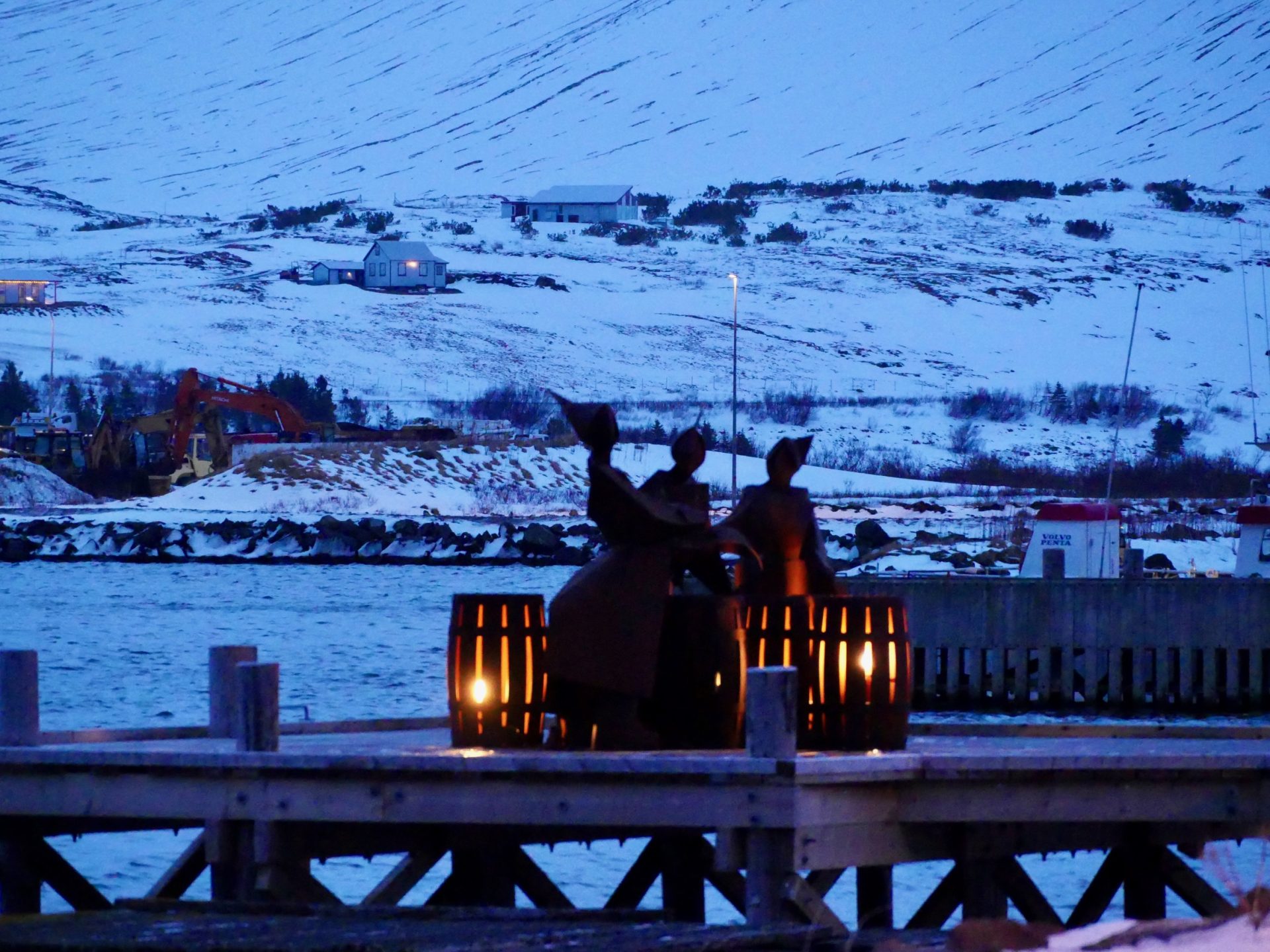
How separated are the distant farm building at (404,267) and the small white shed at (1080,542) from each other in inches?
4999

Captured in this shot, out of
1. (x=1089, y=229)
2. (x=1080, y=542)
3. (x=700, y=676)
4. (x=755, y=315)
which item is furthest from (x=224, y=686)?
(x=1089, y=229)

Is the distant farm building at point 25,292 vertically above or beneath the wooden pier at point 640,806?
above

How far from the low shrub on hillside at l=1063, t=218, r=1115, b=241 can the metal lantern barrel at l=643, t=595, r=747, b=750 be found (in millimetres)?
172197

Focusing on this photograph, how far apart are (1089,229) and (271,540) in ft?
403

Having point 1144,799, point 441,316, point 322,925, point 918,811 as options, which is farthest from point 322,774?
point 441,316

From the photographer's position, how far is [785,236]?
609ft

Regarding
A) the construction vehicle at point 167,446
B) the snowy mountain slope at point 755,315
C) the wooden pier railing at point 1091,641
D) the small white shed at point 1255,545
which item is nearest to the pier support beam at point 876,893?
the wooden pier railing at point 1091,641

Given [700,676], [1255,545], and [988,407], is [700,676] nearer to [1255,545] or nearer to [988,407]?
→ [1255,545]

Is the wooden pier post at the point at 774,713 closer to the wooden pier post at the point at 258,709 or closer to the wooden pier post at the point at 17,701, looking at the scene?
the wooden pier post at the point at 258,709

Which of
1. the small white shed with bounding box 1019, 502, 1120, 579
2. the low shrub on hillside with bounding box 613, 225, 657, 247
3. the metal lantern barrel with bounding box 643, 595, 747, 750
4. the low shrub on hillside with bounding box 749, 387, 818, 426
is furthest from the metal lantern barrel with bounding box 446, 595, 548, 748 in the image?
the low shrub on hillside with bounding box 613, 225, 657, 247

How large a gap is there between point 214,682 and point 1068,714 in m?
18.6

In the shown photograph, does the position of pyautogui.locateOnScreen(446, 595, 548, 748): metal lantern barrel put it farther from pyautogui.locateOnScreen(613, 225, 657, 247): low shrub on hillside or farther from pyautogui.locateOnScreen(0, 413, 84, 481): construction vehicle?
pyautogui.locateOnScreen(613, 225, 657, 247): low shrub on hillside

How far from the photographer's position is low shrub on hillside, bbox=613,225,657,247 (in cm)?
18350

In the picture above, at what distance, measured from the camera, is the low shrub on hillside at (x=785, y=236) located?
604 ft
